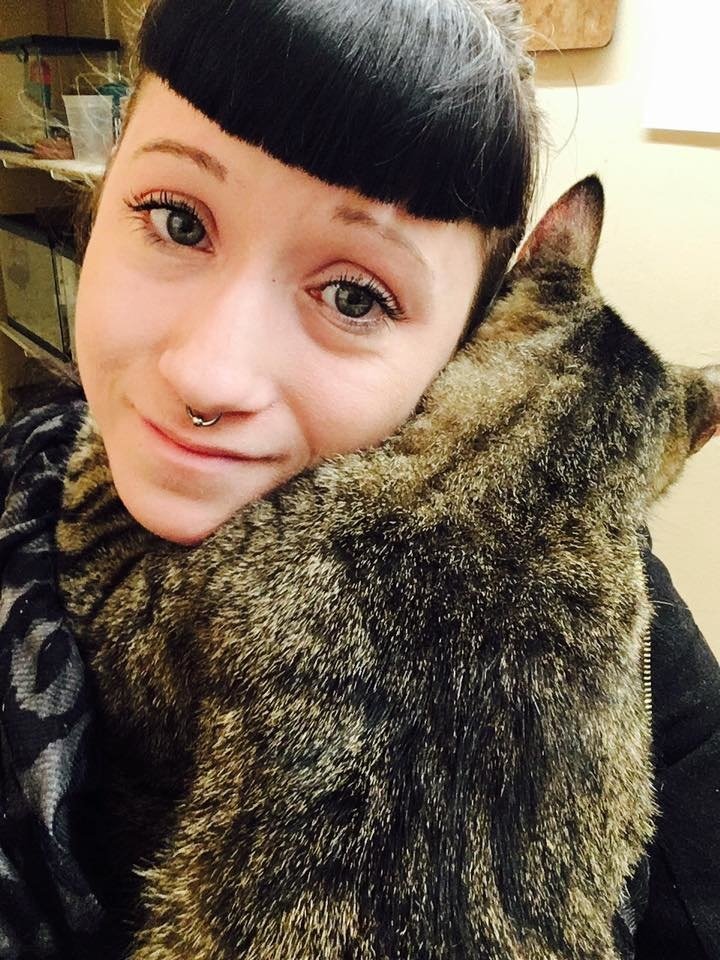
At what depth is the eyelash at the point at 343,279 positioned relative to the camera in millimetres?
571

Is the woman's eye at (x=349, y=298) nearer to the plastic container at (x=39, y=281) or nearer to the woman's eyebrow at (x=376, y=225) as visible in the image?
the woman's eyebrow at (x=376, y=225)

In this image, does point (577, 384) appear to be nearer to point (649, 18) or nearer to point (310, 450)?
point (310, 450)

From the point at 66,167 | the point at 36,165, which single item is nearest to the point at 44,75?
the point at 36,165

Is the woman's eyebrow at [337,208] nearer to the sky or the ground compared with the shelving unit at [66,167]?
nearer to the sky

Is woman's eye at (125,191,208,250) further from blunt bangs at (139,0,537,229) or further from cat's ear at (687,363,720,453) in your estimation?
cat's ear at (687,363,720,453)

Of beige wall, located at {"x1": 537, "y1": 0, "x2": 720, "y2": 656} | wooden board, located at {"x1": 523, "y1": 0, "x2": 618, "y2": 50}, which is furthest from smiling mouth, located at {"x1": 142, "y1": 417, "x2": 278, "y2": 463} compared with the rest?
wooden board, located at {"x1": 523, "y1": 0, "x2": 618, "y2": 50}

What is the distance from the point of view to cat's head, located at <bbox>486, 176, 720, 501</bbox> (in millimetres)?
626

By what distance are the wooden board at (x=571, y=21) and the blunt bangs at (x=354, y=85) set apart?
0.77 metres

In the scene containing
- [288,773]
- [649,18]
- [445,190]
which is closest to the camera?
[288,773]

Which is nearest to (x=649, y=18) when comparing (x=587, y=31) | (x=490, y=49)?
(x=587, y=31)

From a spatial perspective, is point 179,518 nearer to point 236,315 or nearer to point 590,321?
point 236,315

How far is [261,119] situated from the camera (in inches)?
20.1

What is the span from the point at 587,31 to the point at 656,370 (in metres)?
0.86

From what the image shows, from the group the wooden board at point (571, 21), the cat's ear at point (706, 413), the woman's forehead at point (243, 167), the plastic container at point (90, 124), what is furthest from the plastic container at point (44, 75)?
the cat's ear at point (706, 413)
